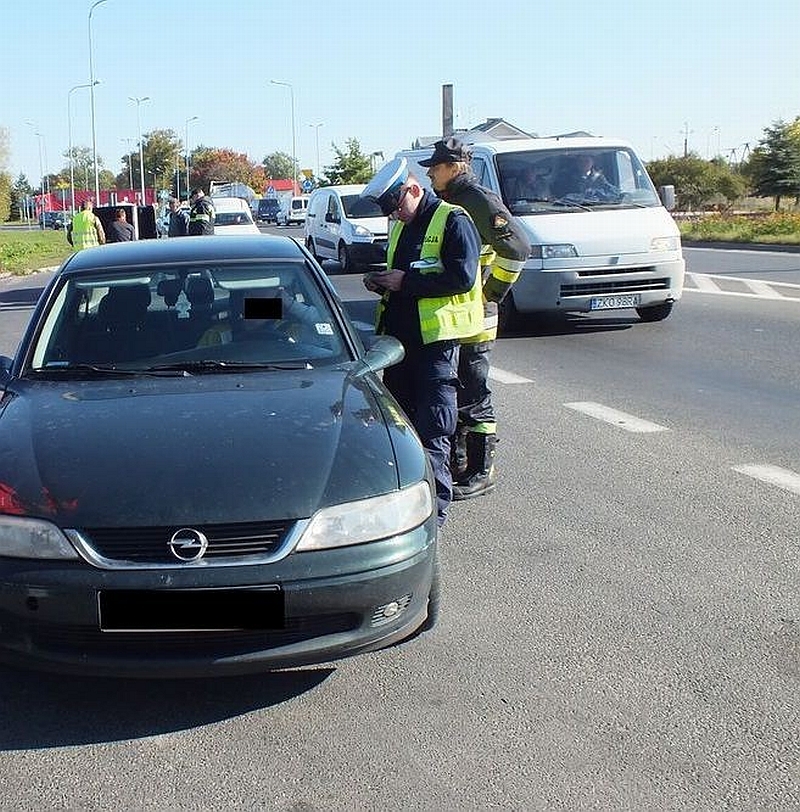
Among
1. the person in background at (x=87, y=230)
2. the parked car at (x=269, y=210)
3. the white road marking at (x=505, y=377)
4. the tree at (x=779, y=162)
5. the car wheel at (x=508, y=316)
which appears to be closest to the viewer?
the white road marking at (x=505, y=377)

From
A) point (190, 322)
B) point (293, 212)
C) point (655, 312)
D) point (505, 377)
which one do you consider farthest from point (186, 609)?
point (293, 212)

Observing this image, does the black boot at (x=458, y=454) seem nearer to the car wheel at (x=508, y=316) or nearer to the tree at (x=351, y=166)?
the car wheel at (x=508, y=316)

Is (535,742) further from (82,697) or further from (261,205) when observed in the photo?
(261,205)

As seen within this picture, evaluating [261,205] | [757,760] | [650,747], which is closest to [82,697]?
[650,747]

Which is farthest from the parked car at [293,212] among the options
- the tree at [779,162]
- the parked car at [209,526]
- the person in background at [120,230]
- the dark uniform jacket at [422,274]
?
the parked car at [209,526]

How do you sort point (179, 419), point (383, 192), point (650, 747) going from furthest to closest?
point (383, 192)
point (179, 419)
point (650, 747)

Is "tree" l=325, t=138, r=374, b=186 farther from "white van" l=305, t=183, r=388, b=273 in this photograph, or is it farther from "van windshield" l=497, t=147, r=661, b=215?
"van windshield" l=497, t=147, r=661, b=215

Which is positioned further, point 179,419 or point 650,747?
point 179,419

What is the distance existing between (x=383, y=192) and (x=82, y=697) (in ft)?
9.57

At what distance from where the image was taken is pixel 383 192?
573cm

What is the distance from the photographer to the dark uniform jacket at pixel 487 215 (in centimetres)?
617

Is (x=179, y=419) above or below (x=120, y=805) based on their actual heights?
above

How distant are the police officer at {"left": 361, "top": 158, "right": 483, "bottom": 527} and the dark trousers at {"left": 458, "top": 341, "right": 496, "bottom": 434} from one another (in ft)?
1.19

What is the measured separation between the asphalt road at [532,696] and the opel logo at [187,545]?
0.57 metres
